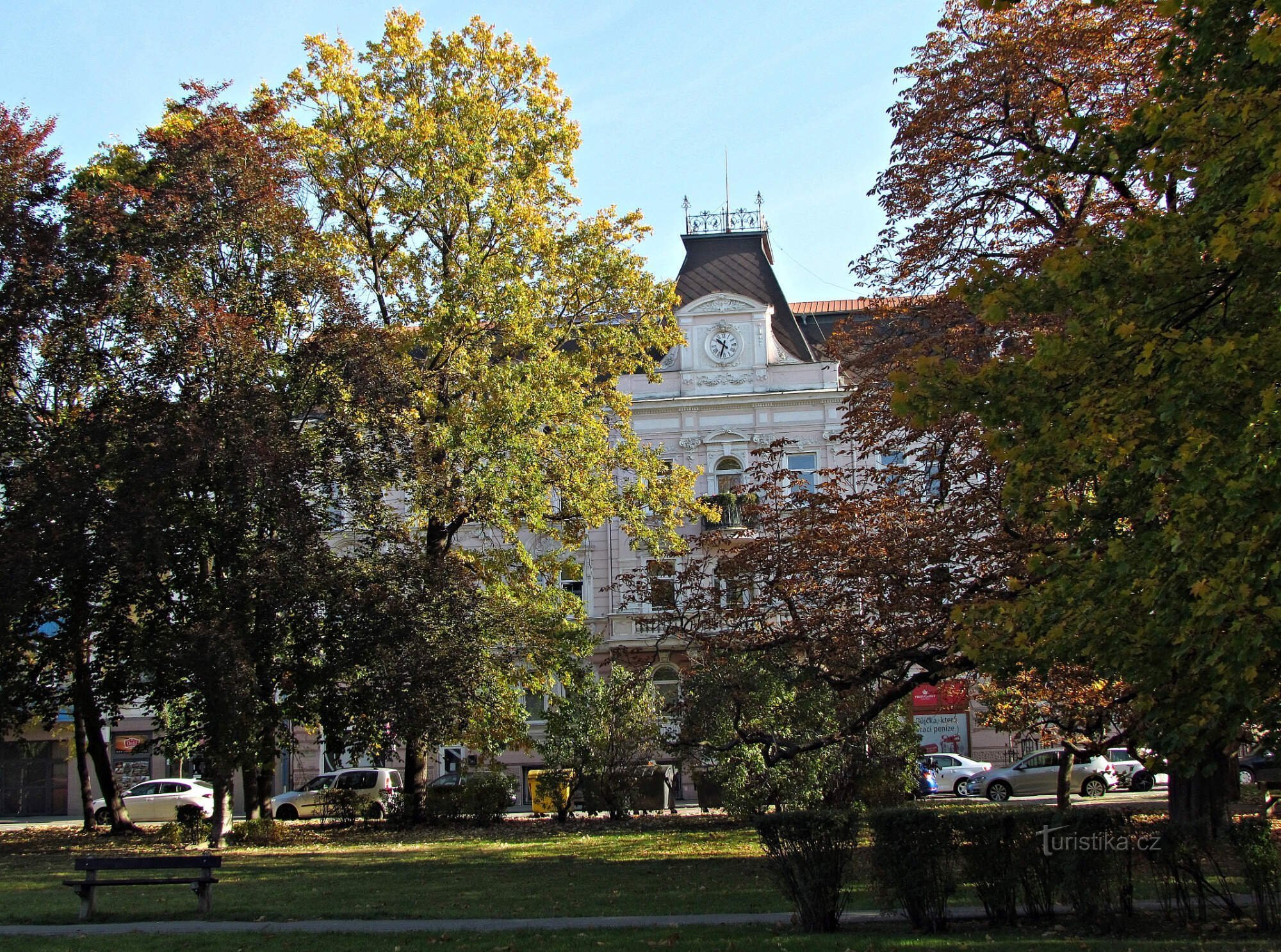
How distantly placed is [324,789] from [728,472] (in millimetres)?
16301

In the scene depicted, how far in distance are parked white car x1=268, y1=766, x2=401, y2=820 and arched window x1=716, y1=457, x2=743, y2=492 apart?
1409cm

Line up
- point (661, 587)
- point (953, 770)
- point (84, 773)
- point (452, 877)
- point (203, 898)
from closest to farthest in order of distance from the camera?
point (203, 898)
point (452, 877)
point (661, 587)
point (84, 773)
point (953, 770)

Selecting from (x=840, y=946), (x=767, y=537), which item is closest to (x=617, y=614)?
(x=767, y=537)

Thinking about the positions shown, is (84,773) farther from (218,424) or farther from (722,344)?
(722,344)

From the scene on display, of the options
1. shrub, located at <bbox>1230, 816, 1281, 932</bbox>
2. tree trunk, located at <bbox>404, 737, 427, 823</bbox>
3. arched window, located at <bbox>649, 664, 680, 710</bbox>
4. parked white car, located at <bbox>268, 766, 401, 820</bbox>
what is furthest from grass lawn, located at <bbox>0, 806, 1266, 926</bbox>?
arched window, located at <bbox>649, 664, 680, 710</bbox>

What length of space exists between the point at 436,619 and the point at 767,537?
7.18m

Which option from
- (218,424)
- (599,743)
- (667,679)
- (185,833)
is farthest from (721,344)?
(185,833)

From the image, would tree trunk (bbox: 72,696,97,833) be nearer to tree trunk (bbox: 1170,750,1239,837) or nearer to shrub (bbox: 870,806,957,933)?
shrub (bbox: 870,806,957,933)

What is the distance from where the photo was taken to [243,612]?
2067 centimetres

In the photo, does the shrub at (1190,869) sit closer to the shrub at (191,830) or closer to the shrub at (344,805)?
the shrub at (191,830)

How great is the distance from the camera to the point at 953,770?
3375 cm

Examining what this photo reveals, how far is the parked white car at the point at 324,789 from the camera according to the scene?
31469 mm

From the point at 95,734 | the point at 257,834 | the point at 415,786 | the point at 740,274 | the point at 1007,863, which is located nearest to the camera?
the point at 1007,863

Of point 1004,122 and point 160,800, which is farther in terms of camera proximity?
point 160,800
